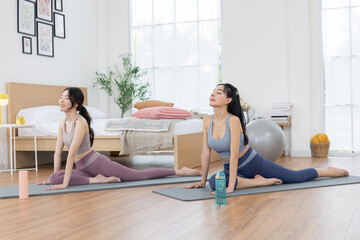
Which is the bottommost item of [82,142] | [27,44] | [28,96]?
[82,142]

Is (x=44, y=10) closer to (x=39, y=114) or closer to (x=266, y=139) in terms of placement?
(x=39, y=114)

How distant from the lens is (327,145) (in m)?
5.81

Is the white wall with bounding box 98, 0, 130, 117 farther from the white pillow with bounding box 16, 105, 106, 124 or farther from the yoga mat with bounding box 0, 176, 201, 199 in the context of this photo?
the yoga mat with bounding box 0, 176, 201, 199

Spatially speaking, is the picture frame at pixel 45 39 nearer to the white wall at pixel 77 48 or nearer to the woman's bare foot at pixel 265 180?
the white wall at pixel 77 48

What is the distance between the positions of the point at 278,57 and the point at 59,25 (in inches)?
118

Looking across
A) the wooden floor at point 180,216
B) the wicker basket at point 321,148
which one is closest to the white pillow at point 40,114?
the wooden floor at point 180,216

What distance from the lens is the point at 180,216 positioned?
7.85ft

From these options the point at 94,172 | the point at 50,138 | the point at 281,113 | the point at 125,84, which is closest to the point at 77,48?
the point at 125,84

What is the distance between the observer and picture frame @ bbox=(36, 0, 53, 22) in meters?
5.61

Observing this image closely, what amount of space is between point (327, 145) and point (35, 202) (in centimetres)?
408

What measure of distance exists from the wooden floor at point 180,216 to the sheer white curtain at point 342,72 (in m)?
2.81

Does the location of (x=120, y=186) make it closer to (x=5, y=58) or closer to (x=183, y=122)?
(x=183, y=122)

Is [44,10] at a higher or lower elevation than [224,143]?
higher

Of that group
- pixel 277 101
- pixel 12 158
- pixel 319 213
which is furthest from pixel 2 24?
pixel 319 213
